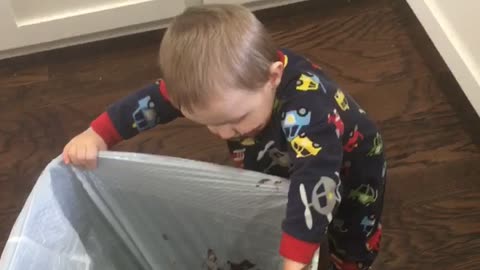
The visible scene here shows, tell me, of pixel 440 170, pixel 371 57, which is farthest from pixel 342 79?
pixel 440 170

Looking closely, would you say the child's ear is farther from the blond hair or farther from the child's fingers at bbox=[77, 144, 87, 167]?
the child's fingers at bbox=[77, 144, 87, 167]

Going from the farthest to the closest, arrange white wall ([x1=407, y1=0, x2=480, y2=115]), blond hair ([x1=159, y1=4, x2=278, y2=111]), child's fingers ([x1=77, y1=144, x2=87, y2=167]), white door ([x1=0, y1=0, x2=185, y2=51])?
1. white door ([x1=0, y1=0, x2=185, y2=51])
2. white wall ([x1=407, y1=0, x2=480, y2=115])
3. child's fingers ([x1=77, y1=144, x2=87, y2=167])
4. blond hair ([x1=159, y1=4, x2=278, y2=111])

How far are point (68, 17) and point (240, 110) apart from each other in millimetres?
695

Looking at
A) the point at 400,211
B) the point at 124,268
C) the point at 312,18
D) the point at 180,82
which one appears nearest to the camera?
the point at 180,82

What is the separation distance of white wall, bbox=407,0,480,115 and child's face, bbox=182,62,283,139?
0.52m

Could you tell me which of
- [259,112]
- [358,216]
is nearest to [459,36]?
[358,216]

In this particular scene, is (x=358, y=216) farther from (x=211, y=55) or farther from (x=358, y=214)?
(x=211, y=55)

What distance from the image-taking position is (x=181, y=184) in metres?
0.74

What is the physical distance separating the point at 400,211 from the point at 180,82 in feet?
1.94

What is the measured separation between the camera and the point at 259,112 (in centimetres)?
65

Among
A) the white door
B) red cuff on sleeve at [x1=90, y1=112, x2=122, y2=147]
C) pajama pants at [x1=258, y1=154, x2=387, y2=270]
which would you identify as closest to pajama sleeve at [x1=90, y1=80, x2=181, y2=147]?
red cuff on sleeve at [x1=90, y1=112, x2=122, y2=147]

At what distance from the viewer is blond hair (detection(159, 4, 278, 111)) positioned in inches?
23.5

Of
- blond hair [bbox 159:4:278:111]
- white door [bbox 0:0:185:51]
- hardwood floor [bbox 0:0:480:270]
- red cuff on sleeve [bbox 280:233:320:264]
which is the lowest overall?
hardwood floor [bbox 0:0:480:270]

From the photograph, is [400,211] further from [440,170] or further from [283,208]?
[283,208]
